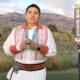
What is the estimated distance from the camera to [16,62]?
156cm

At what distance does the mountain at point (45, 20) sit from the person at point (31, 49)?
232cm

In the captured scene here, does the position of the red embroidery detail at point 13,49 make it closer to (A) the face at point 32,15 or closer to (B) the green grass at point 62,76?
(A) the face at point 32,15

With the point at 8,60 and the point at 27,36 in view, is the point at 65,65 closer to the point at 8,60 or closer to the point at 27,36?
the point at 8,60

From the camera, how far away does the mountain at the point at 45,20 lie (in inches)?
154

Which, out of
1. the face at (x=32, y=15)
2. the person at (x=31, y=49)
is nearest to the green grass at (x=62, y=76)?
the person at (x=31, y=49)

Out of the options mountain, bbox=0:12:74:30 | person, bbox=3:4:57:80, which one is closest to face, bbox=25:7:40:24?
A: person, bbox=3:4:57:80

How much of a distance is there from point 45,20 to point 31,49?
2712 millimetres

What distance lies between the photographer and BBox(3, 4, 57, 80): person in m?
1.49

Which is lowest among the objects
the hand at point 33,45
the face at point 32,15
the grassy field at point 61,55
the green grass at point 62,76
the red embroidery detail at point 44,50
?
the green grass at point 62,76

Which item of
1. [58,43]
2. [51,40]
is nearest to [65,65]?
[58,43]

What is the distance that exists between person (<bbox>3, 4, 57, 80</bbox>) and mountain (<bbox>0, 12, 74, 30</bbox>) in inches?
91.3

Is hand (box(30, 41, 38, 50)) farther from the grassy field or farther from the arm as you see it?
the grassy field

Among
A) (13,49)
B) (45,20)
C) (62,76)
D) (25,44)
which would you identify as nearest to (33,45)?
(25,44)

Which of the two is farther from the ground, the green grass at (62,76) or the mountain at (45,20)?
the mountain at (45,20)
